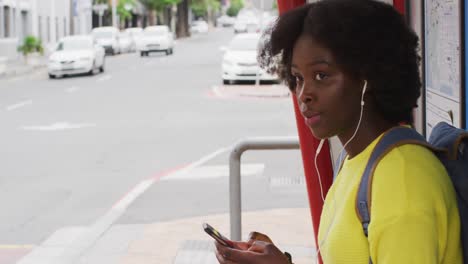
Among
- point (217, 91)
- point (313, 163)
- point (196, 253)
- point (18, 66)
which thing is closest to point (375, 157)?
point (313, 163)

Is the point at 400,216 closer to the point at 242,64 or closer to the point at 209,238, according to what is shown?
the point at 209,238

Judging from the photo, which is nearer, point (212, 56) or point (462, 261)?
point (462, 261)

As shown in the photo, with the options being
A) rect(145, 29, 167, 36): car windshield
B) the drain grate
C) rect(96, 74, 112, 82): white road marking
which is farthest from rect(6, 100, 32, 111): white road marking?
rect(145, 29, 167, 36): car windshield

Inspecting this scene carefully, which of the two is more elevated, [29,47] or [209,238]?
[29,47]

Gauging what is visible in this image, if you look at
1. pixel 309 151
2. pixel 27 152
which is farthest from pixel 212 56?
pixel 309 151

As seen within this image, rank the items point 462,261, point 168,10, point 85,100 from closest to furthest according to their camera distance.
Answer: point 462,261, point 85,100, point 168,10

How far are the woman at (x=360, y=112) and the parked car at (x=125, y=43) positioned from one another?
179 ft

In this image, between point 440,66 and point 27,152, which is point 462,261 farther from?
point 27,152

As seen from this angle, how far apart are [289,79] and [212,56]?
47734 millimetres

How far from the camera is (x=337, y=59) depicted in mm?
2023

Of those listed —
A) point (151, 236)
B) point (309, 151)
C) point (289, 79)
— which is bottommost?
point (151, 236)

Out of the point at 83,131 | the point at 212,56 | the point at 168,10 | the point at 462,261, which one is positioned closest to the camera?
the point at 462,261

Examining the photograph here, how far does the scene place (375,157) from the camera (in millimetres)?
1946

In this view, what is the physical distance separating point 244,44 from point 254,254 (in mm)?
26645
